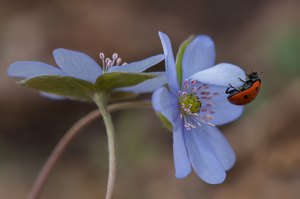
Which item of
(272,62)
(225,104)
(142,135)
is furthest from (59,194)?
(225,104)

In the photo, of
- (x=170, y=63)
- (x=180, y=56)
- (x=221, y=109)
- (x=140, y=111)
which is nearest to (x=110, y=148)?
(x=170, y=63)

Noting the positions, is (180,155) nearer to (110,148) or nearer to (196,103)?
(110,148)

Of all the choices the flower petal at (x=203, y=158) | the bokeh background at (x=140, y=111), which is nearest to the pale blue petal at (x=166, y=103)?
the flower petal at (x=203, y=158)

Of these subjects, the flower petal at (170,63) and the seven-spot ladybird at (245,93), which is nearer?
the flower petal at (170,63)

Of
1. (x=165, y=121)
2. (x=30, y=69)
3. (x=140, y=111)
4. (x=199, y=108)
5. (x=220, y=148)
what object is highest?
(x=30, y=69)

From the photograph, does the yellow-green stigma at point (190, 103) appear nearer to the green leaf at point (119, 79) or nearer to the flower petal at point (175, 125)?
the flower petal at point (175, 125)
